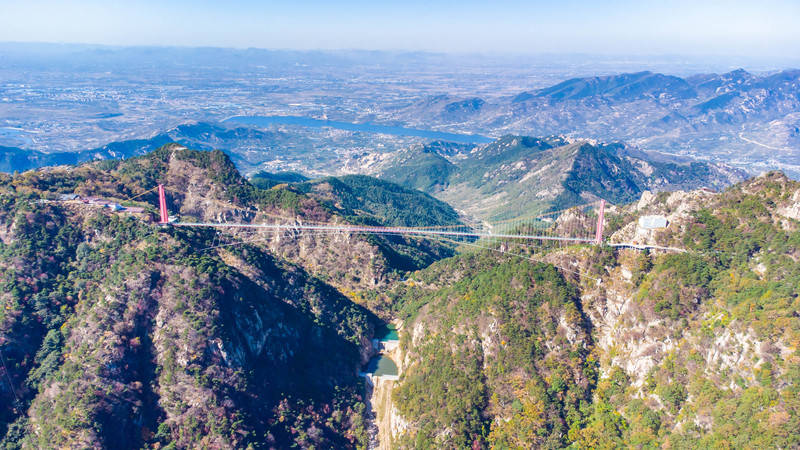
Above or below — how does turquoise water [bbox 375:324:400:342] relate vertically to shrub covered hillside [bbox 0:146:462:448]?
below

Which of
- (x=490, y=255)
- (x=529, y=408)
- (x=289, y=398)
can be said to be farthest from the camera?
(x=490, y=255)

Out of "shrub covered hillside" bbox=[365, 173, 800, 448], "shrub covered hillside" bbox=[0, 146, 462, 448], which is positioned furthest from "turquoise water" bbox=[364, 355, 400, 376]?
"shrub covered hillside" bbox=[365, 173, 800, 448]

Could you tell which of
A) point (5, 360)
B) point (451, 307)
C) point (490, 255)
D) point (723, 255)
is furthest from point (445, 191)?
point (5, 360)

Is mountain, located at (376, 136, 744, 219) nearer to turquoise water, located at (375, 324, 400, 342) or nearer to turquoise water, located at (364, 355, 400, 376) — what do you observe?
turquoise water, located at (375, 324, 400, 342)

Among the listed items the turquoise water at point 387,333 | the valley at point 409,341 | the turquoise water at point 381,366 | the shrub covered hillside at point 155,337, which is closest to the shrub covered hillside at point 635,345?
the valley at point 409,341

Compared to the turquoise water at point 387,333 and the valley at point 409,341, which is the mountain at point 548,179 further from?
the valley at point 409,341

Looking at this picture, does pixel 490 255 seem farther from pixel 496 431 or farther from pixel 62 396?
pixel 62 396
